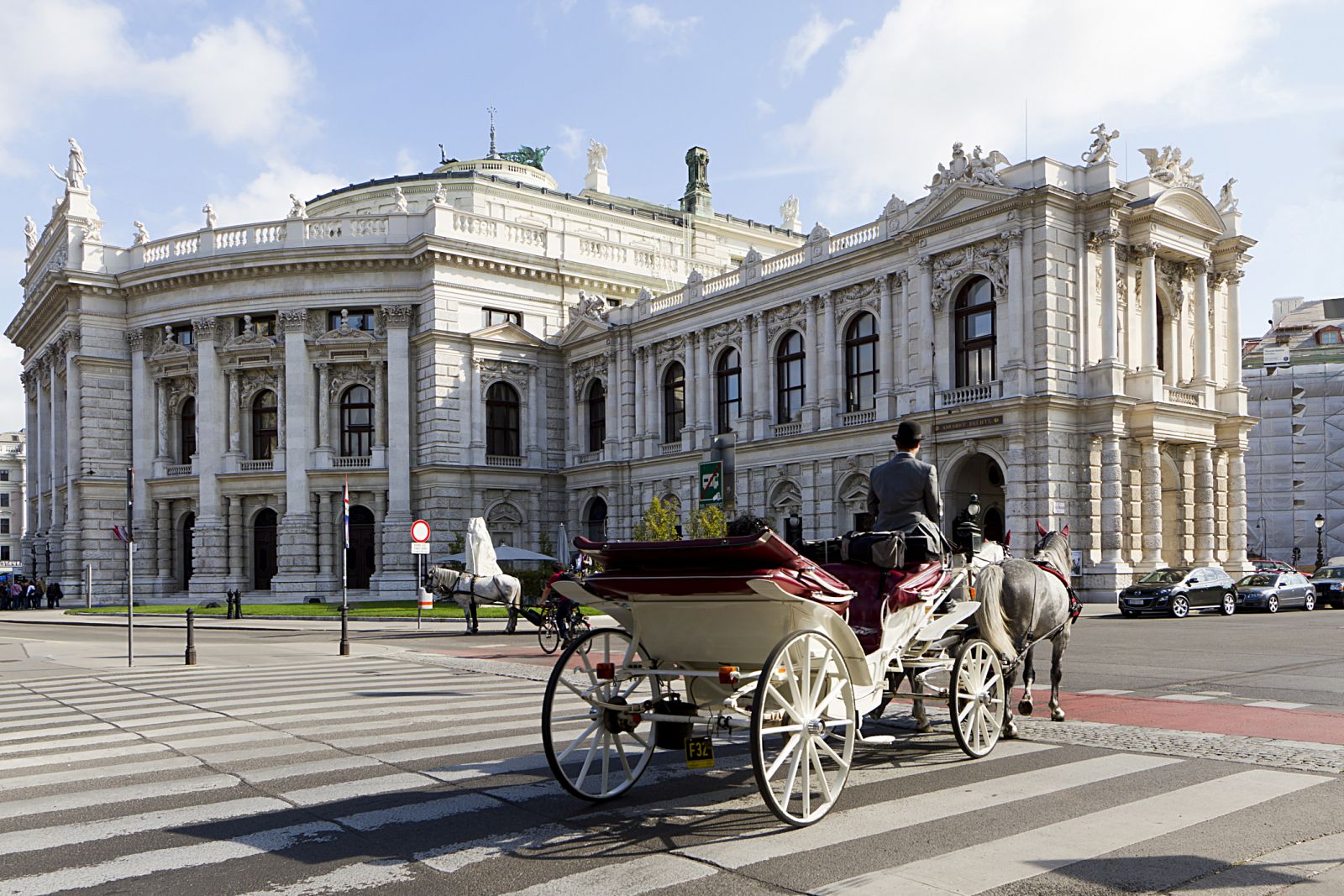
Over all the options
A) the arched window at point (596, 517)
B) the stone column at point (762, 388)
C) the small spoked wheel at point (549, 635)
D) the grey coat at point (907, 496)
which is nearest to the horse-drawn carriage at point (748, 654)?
the grey coat at point (907, 496)

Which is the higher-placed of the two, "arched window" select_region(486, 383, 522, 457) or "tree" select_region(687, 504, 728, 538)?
"arched window" select_region(486, 383, 522, 457)

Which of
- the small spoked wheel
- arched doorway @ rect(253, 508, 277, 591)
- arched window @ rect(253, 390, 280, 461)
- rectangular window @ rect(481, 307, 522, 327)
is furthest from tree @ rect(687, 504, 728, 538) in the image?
arched window @ rect(253, 390, 280, 461)

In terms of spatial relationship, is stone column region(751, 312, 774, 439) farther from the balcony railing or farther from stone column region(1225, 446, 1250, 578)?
stone column region(1225, 446, 1250, 578)

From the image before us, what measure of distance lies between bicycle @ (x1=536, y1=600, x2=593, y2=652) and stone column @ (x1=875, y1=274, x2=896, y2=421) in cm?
2010

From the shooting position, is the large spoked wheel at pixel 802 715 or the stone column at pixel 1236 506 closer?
the large spoked wheel at pixel 802 715

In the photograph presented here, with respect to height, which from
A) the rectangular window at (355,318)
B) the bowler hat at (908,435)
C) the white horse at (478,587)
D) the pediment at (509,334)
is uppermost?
the rectangular window at (355,318)

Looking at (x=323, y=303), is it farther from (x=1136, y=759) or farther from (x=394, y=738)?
(x=1136, y=759)

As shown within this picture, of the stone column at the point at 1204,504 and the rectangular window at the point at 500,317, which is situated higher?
the rectangular window at the point at 500,317

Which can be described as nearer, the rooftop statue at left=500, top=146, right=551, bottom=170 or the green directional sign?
the green directional sign

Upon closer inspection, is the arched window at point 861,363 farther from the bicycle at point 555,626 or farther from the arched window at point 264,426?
the arched window at point 264,426

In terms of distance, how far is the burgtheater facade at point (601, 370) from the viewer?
120 feet

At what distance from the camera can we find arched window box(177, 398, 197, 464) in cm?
5716

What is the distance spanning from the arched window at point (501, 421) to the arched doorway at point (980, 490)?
23.6 m

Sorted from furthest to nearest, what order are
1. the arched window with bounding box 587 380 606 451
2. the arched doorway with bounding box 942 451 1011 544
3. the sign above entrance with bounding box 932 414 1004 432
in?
the arched window with bounding box 587 380 606 451 < the arched doorway with bounding box 942 451 1011 544 < the sign above entrance with bounding box 932 414 1004 432
